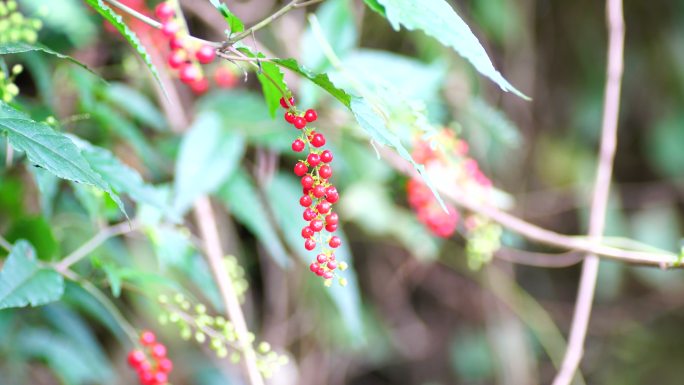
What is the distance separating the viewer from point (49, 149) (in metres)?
0.65

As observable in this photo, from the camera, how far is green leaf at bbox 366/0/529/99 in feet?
2.06

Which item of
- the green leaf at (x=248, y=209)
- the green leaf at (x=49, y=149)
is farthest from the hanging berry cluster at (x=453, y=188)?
the green leaf at (x=49, y=149)

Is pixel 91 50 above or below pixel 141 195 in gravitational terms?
above

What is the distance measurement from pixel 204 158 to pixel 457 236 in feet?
3.59

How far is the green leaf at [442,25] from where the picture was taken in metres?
0.63

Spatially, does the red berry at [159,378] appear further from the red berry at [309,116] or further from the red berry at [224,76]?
the red berry at [224,76]

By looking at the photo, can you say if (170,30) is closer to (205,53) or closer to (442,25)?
(205,53)

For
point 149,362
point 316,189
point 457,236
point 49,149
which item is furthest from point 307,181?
point 457,236

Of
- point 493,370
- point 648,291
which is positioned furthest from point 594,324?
point 493,370

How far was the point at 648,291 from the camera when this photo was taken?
2.29 meters

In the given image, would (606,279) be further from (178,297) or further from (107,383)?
(178,297)

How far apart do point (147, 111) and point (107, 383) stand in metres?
0.57

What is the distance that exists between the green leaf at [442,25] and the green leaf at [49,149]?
11.3 inches

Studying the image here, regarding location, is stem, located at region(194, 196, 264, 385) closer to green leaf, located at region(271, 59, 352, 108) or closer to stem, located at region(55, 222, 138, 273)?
stem, located at region(55, 222, 138, 273)
